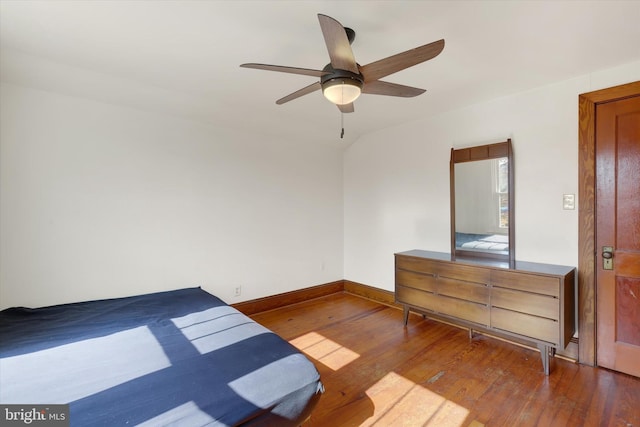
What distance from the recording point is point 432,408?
1879 millimetres

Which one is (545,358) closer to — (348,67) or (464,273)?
(464,273)

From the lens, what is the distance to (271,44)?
6.37 ft

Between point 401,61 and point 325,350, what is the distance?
243 cm

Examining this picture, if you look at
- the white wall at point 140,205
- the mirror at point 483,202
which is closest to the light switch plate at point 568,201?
the mirror at point 483,202

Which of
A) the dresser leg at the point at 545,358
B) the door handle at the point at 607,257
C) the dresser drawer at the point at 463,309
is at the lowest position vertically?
the dresser leg at the point at 545,358

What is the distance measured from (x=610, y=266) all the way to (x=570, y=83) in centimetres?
157

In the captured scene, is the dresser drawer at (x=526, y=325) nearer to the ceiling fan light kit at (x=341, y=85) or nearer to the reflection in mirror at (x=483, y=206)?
the reflection in mirror at (x=483, y=206)

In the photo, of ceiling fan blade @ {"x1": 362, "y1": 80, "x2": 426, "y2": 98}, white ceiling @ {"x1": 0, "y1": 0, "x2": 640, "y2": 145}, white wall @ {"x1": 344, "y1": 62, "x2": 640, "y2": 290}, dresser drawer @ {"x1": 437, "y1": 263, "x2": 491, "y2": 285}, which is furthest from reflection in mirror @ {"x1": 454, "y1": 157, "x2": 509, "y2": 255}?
ceiling fan blade @ {"x1": 362, "y1": 80, "x2": 426, "y2": 98}

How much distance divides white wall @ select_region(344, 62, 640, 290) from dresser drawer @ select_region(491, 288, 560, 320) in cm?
52

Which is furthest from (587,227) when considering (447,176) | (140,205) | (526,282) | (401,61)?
(140,205)

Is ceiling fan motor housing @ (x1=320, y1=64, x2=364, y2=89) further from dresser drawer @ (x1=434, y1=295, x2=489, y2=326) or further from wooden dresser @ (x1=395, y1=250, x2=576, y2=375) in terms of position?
dresser drawer @ (x1=434, y1=295, x2=489, y2=326)

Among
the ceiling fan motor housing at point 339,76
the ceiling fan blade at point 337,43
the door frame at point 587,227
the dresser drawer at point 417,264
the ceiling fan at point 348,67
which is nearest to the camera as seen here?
the ceiling fan blade at point 337,43

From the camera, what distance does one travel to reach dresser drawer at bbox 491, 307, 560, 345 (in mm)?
2238

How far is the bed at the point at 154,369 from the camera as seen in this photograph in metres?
1.28
